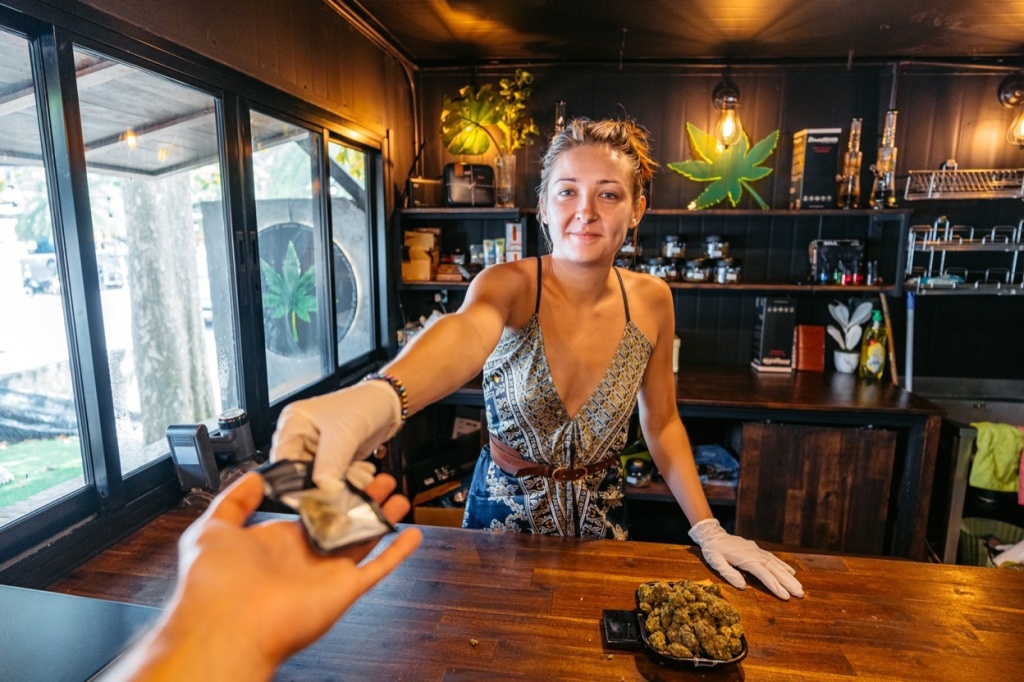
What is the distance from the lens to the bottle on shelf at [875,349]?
9.08 ft

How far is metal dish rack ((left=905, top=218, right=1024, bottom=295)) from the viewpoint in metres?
2.68

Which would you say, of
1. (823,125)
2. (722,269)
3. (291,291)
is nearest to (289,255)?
(291,291)

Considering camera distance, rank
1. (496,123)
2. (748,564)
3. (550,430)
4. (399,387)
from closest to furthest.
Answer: (399,387), (748,564), (550,430), (496,123)

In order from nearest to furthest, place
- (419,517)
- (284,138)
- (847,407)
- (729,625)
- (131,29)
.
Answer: (729,625) → (131,29) → (284,138) → (847,407) → (419,517)

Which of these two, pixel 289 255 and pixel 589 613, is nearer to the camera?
pixel 589 613

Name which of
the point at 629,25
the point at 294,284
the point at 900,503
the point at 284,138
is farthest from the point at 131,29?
the point at 900,503

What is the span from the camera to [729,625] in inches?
36.2

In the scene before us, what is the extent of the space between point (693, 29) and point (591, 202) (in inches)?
66.8

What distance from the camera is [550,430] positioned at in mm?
1441

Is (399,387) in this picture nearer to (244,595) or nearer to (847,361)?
(244,595)

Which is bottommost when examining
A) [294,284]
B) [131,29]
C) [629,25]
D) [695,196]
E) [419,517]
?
[419,517]

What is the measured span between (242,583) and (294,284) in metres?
1.84

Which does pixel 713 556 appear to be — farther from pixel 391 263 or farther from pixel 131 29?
pixel 391 263

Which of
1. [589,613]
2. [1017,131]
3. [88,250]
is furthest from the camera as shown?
[1017,131]
